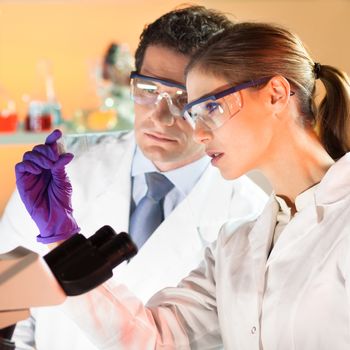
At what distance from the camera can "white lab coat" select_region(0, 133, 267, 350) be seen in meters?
2.07

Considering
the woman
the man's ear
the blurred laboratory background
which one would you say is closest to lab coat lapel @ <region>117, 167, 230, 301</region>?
the woman

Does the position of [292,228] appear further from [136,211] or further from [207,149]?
[136,211]

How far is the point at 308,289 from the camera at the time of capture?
1465 mm

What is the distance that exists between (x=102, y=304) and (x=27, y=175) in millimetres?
317

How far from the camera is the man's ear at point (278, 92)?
154cm

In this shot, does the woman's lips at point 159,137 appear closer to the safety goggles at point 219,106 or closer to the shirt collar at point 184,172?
the shirt collar at point 184,172

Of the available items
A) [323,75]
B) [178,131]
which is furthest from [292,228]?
[178,131]

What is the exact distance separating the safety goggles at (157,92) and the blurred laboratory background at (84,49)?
1.77m

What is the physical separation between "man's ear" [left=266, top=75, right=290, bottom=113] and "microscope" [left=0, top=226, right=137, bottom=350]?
553 mm

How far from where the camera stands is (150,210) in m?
2.13

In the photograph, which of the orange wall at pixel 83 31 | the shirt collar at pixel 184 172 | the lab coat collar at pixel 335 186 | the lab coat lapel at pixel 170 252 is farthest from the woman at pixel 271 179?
the orange wall at pixel 83 31

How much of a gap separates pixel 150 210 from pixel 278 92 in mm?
709

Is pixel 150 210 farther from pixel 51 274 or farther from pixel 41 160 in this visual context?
pixel 51 274

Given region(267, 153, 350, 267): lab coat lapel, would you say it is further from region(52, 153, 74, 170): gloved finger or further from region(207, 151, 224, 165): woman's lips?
region(52, 153, 74, 170): gloved finger
